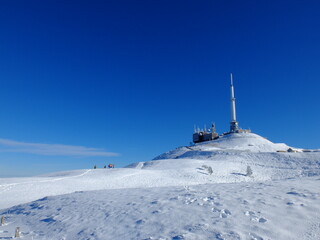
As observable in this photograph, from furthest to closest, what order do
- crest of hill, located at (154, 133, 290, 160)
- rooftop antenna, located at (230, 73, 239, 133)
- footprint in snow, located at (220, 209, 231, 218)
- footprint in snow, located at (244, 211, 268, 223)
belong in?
rooftop antenna, located at (230, 73, 239, 133), crest of hill, located at (154, 133, 290, 160), footprint in snow, located at (220, 209, 231, 218), footprint in snow, located at (244, 211, 268, 223)

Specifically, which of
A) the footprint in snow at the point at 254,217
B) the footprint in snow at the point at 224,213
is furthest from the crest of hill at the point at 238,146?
the footprint in snow at the point at 254,217

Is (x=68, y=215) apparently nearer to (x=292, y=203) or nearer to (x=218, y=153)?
(x=292, y=203)

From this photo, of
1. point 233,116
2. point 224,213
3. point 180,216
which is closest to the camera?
point 224,213

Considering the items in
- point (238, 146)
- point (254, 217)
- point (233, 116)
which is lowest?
point (254, 217)

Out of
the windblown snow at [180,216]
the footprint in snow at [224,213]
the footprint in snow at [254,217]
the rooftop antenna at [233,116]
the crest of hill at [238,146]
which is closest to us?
the windblown snow at [180,216]

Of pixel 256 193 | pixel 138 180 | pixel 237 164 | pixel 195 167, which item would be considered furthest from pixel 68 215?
pixel 237 164

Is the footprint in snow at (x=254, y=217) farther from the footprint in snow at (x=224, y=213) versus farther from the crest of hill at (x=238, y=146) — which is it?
the crest of hill at (x=238, y=146)

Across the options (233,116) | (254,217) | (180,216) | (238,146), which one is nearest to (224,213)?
(254,217)

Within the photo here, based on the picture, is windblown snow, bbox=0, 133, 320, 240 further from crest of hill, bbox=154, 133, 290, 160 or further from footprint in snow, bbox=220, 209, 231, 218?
crest of hill, bbox=154, 133, 290, 160

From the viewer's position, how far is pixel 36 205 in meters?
14.6

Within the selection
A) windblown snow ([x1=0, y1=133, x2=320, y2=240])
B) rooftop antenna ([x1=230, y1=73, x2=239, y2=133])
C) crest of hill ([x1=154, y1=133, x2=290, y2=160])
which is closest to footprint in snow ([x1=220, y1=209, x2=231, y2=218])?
windblown snow ([x1=0, y1=133, x2=320, y2=240])

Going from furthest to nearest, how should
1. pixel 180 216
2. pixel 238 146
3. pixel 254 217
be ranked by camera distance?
1. pixel 238 146
2. pixel 180 216
3. pixel 254 217

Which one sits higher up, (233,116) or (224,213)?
(233,116)

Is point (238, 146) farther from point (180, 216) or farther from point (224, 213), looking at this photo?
point (180, 216)
